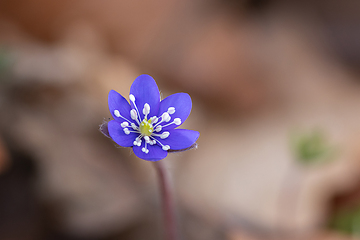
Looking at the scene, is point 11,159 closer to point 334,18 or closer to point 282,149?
point 282,149

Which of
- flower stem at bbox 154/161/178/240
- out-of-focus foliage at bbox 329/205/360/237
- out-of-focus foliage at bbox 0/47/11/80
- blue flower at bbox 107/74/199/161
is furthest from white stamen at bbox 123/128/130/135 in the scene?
out-of-focus foliage at bbox 329/205/360/237

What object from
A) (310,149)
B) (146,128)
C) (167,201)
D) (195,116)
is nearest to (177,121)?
(146,128)

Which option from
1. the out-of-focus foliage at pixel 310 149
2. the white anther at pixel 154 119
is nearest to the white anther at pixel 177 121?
the white anther at pixel 154 119

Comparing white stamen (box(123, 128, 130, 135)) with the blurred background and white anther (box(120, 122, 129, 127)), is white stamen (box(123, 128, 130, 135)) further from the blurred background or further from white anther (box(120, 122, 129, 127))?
the blurred background

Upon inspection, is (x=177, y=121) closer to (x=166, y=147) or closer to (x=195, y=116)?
(x=166, y=147)

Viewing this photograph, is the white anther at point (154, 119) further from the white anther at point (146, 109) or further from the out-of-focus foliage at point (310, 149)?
the out-of-focus foliage at point (310, 149)

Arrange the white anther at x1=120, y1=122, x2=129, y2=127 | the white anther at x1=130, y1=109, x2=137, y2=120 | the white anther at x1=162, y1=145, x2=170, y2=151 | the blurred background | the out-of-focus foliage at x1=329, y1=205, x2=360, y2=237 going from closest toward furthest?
the white anther at x1=162, y1=145, x2=170, y2=151 → the white anther at x1=120, y1=122, x2=129, y2=127 → the white anther at x1=130, y1=109, x2=137, y2=120 → the blurred background → the out-of-focus foliage at x1=329, y1=205, x2=360, y2=237
